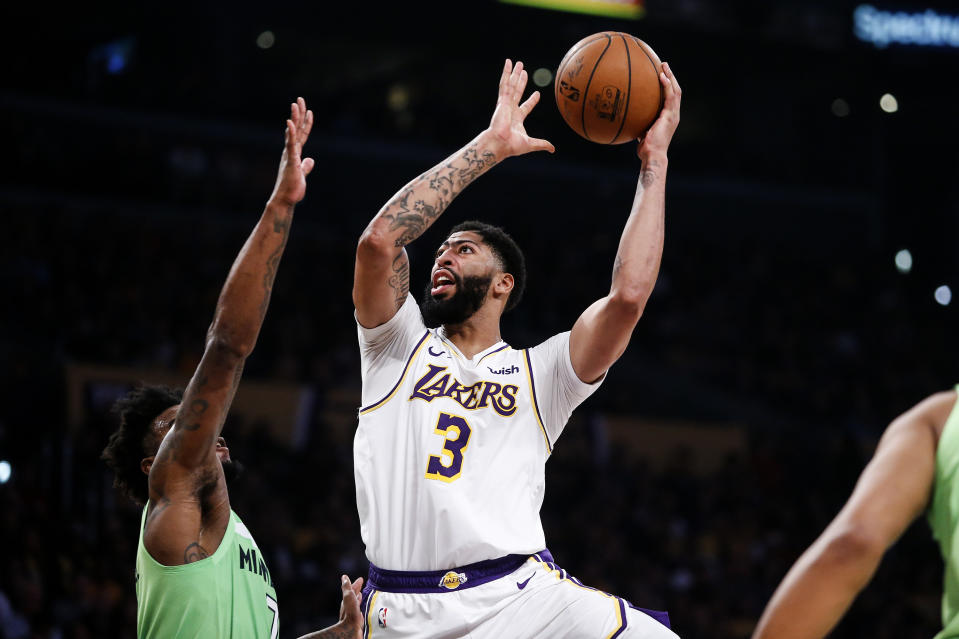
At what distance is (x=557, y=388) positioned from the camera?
163 inches

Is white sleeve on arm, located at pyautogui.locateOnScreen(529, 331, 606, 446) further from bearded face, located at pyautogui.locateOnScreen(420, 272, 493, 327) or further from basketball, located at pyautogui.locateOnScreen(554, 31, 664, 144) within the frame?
basketball, located at pyautogui.locateOnScreen(554, 31, 664, 144)

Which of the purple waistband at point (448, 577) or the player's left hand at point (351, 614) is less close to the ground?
the purple waistband at point (448, 577)

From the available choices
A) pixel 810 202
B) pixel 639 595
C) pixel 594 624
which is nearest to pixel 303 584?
pixel 639 595

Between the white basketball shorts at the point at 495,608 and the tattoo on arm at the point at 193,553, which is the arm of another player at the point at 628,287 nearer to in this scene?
the white basketball shorts at the point at 495,608

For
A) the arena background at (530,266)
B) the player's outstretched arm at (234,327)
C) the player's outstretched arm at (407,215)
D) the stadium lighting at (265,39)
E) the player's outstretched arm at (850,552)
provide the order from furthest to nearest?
the stadium lighting at (265,39), the arena background at (530,266), the player's outstretched arm at (407,215), the player's outstretched arm at (234,327), the player's outstretched arm at (850,552)

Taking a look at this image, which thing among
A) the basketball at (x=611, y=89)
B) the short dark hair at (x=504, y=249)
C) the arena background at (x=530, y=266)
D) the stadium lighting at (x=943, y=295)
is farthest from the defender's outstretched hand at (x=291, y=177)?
the stadium lighting at (x=943, y=295)

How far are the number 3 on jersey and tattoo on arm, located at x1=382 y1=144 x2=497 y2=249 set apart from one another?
0.69m

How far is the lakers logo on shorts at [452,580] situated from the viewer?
3.72m

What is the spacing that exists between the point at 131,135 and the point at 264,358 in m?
6.47

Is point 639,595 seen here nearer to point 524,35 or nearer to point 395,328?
point 395,328

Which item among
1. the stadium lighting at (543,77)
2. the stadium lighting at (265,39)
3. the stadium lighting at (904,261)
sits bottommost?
the stadium lighting at (904,261)

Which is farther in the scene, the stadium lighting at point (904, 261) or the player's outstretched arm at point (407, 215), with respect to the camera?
the stadium lighting at point (904, 261)

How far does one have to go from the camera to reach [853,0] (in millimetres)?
19375

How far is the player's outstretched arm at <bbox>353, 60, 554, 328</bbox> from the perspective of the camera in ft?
13.2
